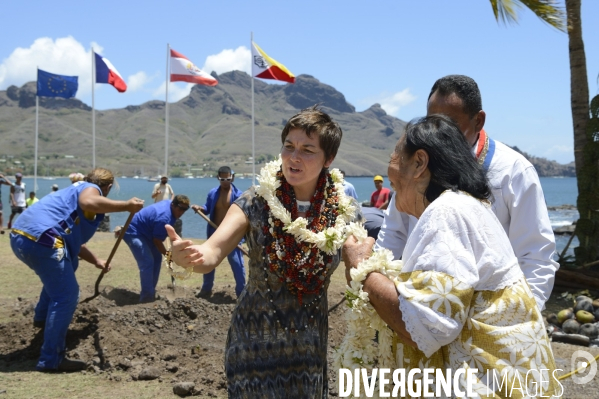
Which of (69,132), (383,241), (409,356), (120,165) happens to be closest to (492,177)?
(383,241)

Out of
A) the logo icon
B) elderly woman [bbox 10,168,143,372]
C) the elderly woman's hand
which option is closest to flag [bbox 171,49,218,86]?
elderly woman [bbox 10,168,143,372]

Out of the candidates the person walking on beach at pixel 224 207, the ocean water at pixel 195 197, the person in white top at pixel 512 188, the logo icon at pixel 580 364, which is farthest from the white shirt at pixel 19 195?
the person in white top at pixel 512 188

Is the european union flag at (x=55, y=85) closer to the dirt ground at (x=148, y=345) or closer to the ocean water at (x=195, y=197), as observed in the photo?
the ocean water at (x=195, y=197)

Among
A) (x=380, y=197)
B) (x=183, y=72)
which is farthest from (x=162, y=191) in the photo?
(x=380, y=197)

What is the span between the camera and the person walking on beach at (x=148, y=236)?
9758mm

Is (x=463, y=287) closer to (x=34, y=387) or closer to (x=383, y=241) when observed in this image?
(x=383, y=241)

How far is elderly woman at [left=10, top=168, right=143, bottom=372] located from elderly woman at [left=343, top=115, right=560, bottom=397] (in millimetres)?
4496

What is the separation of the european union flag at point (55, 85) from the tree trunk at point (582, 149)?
18.8 metres

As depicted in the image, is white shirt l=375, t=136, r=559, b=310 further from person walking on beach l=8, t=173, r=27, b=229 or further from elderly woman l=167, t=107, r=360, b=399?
person walking on beach l=8, t=173, r=27, b=229

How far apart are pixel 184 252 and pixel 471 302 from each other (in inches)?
51.4

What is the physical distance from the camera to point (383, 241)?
3.75 m

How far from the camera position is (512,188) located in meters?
3.22

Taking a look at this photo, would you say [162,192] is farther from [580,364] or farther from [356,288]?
[356,288]

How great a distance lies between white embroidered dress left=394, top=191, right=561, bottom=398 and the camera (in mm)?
2111
